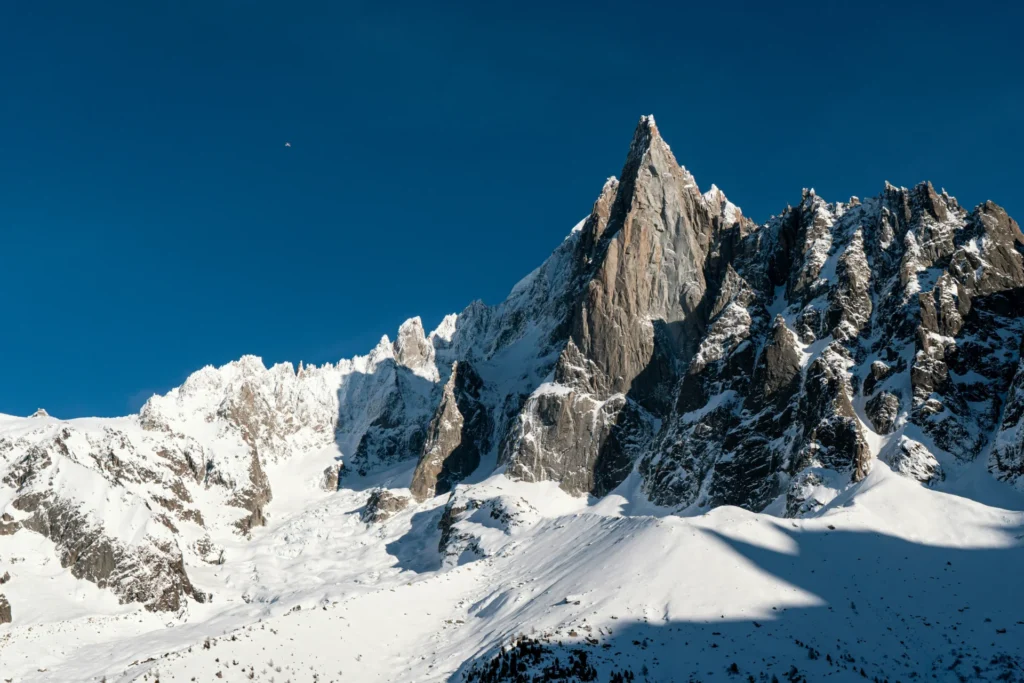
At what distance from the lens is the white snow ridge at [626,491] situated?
34531mm

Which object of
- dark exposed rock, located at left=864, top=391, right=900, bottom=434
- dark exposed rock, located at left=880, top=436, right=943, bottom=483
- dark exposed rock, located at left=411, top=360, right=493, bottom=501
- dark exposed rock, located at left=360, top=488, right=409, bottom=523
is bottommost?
dark exposed rock, located at left=880, top=436, right=943, bottom=483

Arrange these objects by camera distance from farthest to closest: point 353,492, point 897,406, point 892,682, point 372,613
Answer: point 353,492
point 897,406
point 372,613
point 892,682

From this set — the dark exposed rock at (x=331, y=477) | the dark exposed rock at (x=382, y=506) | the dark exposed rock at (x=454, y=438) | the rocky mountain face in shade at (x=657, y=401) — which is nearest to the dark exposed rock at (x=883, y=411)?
the rocky mountain face in shade at (x=657, y=401)

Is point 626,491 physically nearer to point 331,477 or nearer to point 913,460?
point 913,460

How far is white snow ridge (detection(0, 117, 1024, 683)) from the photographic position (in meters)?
34.5

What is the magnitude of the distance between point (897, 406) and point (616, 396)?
38295 millimetres

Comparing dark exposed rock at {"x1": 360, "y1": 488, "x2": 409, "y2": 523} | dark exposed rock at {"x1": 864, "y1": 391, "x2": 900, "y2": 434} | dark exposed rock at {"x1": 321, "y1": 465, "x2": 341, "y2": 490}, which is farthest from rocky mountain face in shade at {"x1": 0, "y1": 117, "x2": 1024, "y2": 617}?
dark exposed rock at {"x1": 321, "y1": 465, "x2": 341, "y2": 490}

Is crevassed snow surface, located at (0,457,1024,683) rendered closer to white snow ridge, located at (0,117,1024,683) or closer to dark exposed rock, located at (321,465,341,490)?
white snow ridge, located at (0,117,1024,683)

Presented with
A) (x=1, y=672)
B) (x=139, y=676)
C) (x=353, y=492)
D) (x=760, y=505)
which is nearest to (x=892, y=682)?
(x=139, y=676)

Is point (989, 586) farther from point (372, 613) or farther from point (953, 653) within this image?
point (372, 613)

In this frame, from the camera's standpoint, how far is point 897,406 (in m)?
68.2

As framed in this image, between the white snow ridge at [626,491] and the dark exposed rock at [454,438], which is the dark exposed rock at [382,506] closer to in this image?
the white snow ridge at [626,491]

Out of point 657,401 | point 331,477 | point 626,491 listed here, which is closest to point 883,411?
point 626,491

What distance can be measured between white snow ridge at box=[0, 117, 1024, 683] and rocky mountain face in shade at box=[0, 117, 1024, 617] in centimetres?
37
